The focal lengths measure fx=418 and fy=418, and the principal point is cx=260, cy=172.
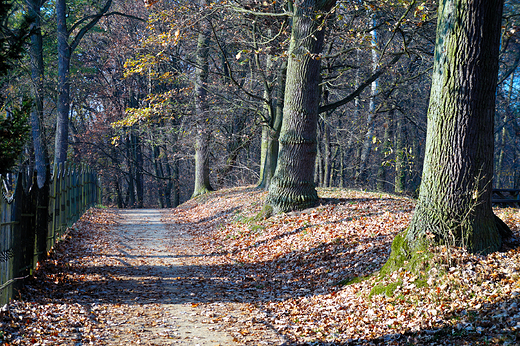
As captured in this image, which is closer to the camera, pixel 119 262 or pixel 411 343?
pixel 411 343

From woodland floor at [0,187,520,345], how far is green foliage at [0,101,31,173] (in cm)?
193

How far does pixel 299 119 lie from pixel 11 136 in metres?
7.14

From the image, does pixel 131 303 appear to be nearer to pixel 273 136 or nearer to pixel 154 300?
pixel 154 300

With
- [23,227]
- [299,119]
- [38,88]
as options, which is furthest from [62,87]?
[23,227]

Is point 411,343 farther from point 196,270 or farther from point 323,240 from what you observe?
point 196,270

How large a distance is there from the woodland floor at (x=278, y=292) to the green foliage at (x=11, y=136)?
1928 millimetres

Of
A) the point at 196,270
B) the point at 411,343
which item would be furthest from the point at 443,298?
the point at 196,270

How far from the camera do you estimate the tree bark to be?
5473 millimetres

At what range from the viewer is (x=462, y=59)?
5.50 m

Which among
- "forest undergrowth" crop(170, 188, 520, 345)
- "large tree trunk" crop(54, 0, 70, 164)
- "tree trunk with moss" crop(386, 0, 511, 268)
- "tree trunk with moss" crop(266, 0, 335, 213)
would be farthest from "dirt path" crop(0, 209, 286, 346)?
"large tree trunk" crop(54, 0, 70, 164)

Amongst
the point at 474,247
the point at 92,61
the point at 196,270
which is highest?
the point at 92,61

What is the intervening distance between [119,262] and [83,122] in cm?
2692

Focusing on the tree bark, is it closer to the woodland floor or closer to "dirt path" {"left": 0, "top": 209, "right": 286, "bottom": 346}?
the woodland floor

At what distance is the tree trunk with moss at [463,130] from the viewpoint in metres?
5.47
